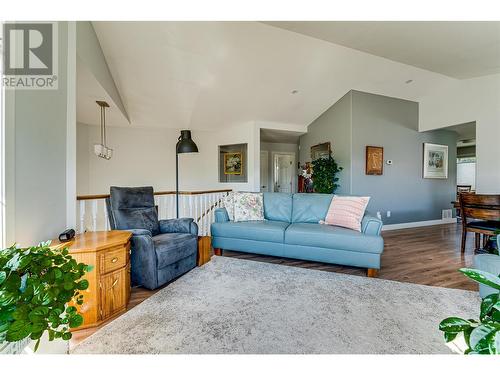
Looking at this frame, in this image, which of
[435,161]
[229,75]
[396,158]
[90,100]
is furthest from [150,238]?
[435,161]

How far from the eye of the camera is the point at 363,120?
484cm

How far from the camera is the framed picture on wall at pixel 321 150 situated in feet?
17.4

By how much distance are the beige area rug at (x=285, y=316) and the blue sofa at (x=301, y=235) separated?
27cm

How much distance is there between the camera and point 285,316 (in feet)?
5.81

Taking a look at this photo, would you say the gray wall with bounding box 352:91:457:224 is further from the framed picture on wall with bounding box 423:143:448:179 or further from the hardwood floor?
the hardwood floor

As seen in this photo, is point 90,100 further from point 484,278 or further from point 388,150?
point 388,150

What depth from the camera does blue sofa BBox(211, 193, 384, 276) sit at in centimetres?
253

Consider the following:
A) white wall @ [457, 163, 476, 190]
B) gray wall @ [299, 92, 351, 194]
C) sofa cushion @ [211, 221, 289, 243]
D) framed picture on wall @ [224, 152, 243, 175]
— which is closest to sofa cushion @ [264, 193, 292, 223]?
sofa cushion @ [211, 221, 289, 243]

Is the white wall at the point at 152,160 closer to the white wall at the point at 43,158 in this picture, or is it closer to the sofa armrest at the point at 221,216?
the sofa armrest at the point at 221,216

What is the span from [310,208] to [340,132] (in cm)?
250

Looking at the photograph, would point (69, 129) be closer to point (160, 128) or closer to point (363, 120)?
point (160, 128)

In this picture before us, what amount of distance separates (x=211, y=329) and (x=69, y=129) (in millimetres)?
2007

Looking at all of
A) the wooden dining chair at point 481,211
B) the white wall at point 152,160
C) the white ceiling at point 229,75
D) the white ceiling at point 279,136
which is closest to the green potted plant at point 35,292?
the white ceiling at point 229,75
